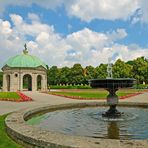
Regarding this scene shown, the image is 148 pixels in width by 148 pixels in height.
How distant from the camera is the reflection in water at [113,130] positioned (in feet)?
29.3

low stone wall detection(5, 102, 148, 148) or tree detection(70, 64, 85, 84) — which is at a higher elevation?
tree detection(70, 64, 85, 84)

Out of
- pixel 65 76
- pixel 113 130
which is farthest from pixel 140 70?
pixel 113 130

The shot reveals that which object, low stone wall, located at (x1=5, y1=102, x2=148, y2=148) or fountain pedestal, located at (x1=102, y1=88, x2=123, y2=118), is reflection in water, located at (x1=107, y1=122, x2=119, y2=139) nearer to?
fountain pedestal, located at (x1=102, y1=88, x2=123, y2=118)

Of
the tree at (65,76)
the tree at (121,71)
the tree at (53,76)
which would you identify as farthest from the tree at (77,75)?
the tree at (121,71)

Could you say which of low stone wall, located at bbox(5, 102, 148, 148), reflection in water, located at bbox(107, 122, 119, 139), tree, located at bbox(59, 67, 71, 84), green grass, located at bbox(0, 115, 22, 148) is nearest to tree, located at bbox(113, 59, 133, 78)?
tree, located at bbox(59, 67, 71, 84)

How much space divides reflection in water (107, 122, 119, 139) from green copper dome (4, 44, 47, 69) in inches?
2133

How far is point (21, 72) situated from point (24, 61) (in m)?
3.65

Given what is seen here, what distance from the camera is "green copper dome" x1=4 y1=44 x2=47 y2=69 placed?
64188 millimetres

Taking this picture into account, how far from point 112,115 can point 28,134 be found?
6.66m

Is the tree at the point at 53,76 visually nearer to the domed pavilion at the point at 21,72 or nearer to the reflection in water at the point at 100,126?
the domed pavilion at the point at 21,72

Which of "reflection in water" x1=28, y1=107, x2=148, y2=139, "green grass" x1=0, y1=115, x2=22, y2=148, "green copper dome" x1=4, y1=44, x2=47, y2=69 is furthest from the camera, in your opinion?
"green copper dome" x1=4, y1=44, x2=47, y2=69

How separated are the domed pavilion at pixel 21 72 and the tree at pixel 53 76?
28238 millimetres

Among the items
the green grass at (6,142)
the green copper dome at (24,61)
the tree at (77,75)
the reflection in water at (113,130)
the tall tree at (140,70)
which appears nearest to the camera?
the green grass at (6,142)

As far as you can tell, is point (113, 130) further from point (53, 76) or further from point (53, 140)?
point (53, 76)
